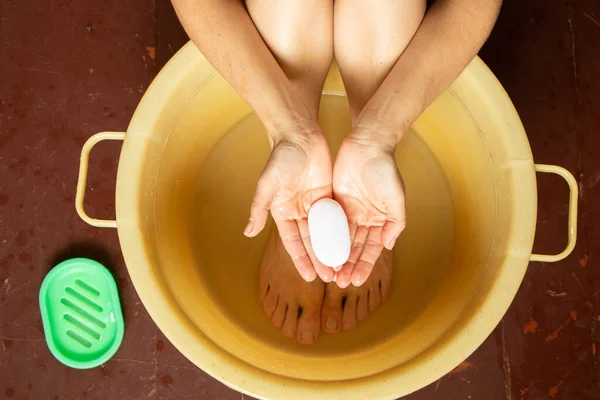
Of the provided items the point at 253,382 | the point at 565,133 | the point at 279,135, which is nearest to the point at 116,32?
the point at 279,135

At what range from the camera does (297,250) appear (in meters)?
0.84

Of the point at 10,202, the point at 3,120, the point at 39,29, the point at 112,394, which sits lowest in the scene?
the point at 112,394

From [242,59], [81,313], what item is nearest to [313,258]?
[242,59]

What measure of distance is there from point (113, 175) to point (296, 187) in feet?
1.70

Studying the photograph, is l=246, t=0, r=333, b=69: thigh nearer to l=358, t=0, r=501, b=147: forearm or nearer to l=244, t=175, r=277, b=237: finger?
l=358, t=0, r=501, b=147: forearm

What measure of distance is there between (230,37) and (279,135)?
0.18 m

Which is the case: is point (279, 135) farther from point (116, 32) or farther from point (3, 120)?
point (3, 120)

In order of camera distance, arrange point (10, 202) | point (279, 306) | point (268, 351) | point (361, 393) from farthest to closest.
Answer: point (10, 202) → point (279, 306) → point (268, 351) → point (361, 393)

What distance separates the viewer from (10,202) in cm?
114

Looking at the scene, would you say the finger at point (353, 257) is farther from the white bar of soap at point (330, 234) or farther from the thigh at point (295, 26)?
the thigh at point (295, 26)

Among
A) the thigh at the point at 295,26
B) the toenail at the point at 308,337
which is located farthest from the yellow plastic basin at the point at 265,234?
the thigh at the point at 295,26

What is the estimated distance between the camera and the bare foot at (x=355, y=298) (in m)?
1.03

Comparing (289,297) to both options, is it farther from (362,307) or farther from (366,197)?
(366,197)

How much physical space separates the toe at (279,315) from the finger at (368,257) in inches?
9.7
